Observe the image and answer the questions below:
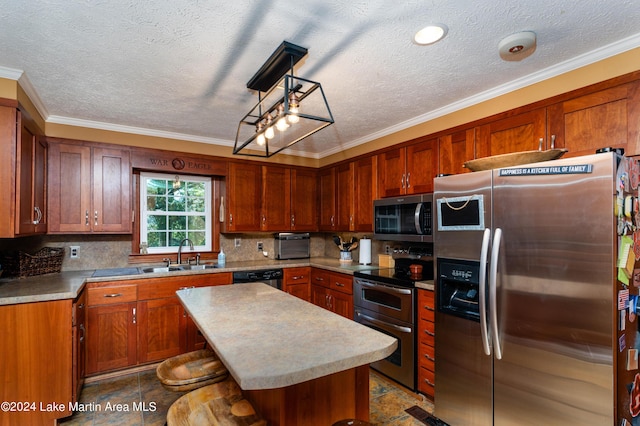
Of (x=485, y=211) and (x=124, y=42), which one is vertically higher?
(x=124, y=42)

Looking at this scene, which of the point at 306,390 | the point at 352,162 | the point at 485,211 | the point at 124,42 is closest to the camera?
the point at 306,390

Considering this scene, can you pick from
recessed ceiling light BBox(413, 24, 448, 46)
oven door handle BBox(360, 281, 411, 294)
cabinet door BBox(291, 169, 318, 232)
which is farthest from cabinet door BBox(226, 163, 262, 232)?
recessed ceiling light BBox(413, 24, 448, 46)

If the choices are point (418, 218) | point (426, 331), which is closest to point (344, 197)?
point (418, 218)

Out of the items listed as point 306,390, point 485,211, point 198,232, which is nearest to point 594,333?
point 485,211

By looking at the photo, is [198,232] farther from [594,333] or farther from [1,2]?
[594,333]

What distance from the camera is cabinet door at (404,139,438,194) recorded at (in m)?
2.96

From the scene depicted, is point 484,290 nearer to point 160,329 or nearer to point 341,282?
point 341,282

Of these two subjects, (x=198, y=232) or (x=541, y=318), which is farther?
(x=198, y=232)

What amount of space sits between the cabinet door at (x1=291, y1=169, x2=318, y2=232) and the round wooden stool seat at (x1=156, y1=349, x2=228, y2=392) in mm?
2709

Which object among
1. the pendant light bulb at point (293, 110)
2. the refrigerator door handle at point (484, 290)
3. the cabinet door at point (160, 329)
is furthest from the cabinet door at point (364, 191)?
the cabinet door at point (160, 329)

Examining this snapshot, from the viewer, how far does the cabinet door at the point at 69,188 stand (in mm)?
3080

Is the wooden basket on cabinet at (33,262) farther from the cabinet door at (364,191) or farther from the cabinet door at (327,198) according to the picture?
the cabinet door at (364,191)

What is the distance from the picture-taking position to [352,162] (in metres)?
3.97

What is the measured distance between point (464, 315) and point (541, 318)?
0.47m
